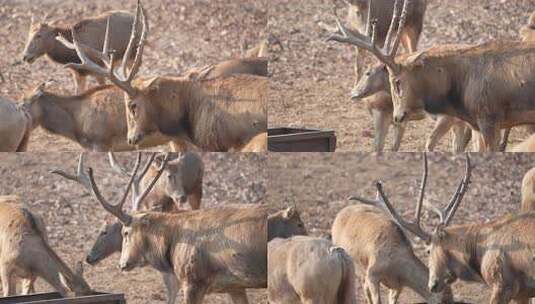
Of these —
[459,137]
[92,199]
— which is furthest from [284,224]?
[92,199]

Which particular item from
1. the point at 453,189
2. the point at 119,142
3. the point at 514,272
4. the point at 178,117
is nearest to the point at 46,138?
the point at 119,142

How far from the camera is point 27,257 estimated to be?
40.8 feet

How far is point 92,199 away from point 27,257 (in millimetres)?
A: 3074

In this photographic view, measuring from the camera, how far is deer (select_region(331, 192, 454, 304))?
11859mm

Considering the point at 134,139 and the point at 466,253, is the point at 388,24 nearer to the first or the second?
the point at 134,139

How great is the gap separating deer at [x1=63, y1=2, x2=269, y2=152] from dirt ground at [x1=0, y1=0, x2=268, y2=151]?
13.1ft

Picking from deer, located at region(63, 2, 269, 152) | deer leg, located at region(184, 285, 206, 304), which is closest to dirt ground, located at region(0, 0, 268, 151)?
deer, located at region(63, 2, 269, 152)

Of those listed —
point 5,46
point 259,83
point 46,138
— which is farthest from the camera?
point 5,46

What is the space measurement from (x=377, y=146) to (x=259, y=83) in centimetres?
176

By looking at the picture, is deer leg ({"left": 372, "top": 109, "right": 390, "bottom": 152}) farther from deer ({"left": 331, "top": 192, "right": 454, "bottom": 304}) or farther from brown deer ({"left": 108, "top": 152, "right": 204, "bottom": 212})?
brown deer ({"left": 108, "top": 152, "right": 204, "bottom": 212})

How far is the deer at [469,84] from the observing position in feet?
37.2

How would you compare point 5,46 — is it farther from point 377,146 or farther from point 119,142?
point 377,146

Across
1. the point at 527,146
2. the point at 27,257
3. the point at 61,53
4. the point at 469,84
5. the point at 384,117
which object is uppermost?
the point at 61,53

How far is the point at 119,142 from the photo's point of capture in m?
13.2
